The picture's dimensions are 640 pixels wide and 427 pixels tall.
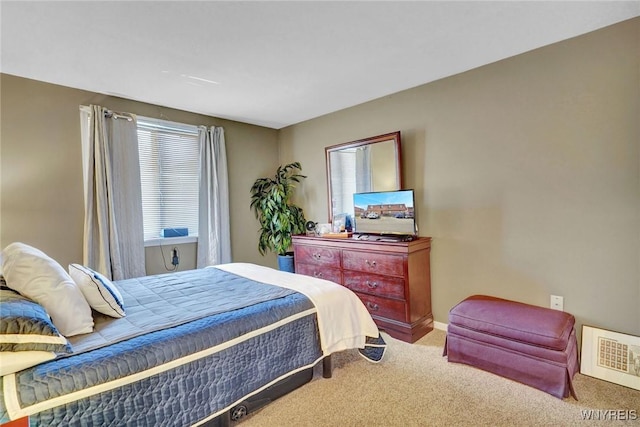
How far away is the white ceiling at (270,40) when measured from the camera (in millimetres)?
1844

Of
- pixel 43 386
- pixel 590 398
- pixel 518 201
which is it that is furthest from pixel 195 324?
pixel 518 201

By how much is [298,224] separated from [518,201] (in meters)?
2.52

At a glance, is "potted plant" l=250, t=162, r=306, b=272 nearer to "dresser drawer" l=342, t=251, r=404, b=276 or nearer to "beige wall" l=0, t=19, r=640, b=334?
"dresser drawer" l=342, t=251, r=404, b=276

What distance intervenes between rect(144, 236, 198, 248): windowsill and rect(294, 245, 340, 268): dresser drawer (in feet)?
4.28

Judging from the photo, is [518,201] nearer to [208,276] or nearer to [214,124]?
[208,276]

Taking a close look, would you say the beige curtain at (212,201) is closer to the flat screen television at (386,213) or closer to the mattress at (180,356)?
the mattress at (180,356)

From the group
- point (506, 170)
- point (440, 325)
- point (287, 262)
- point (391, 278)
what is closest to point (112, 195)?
point (287, 262)

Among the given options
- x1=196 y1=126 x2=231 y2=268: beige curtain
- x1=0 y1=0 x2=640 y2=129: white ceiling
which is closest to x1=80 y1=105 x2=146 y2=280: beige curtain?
x1=0 y1=0 x2=640 y2=129: white ceiling

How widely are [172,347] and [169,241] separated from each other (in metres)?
2.52

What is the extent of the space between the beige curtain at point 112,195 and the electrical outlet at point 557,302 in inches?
149

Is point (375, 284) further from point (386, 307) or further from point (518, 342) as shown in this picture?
point (518, 342)

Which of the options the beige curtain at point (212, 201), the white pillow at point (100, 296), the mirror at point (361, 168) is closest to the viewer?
the white pillow at point (100, 296)

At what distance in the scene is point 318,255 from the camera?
135 inches

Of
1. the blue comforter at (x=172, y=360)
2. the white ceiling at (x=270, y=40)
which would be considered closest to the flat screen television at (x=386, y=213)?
the white ceiling at (x=270, y=40)
